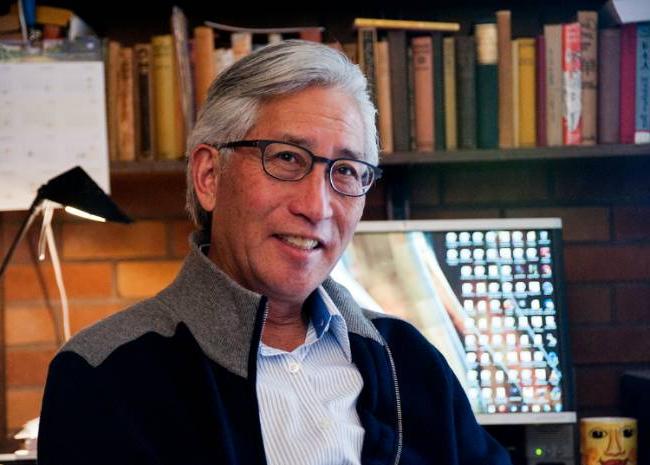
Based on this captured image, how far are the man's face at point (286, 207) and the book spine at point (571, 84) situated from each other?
784 mm

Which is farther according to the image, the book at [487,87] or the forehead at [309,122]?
the book at [487,87]

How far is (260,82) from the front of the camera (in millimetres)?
1316

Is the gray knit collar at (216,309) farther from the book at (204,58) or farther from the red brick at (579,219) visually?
the red brick at (579,219)

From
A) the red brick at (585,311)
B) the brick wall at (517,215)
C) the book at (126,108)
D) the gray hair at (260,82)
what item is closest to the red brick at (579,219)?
the brick wall at (517,215)

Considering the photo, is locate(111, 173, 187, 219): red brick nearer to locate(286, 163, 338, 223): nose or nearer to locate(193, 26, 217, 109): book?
locate(193, 26, 217, 109): book

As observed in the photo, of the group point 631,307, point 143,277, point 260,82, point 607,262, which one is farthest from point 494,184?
point 260,82

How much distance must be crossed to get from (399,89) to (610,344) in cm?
75

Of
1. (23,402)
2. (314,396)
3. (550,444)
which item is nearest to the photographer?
(314,396)

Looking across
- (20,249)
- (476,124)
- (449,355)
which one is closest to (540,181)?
(476,124)

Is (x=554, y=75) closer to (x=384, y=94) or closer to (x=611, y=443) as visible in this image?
(x=384, y=94)

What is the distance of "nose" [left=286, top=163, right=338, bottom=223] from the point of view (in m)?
1.30

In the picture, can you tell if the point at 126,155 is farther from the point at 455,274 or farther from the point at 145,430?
the point at 145,430

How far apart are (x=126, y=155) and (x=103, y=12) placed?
39 cm

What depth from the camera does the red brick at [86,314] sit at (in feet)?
7.20
